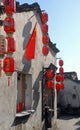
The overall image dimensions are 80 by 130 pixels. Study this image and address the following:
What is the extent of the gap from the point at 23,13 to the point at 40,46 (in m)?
3.21

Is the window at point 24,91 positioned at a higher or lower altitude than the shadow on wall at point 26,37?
lower

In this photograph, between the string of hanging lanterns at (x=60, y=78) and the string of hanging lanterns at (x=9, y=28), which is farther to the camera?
the string of hanging lanterns at (x=60, y=78)

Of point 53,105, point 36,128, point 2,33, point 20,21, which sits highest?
point 20,21

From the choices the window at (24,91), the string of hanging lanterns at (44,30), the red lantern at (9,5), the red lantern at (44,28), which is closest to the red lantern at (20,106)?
the window at (24,91)

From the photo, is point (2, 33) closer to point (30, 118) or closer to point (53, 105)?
point (30, 118)

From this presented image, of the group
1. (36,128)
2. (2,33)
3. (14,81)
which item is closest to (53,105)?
(36,128)

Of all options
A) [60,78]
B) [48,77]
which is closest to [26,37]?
[48,77]

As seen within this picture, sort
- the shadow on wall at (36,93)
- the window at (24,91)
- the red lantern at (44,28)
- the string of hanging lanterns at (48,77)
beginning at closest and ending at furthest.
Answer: the window at (24,91) → the shadow on wall at (36,93) → the red lantern at (44,28) → the string of hanging lanterns at (48,77)

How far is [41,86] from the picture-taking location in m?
16.1

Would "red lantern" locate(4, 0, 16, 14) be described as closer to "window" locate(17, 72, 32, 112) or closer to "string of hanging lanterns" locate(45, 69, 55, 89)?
"window" locate(17, 72, 32, 112)

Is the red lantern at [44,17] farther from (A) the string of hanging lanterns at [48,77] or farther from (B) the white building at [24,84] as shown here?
(A) the string of hanging lanterns at [48,77]

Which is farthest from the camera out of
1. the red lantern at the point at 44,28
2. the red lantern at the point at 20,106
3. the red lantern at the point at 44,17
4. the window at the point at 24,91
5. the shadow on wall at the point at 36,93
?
the red lantern at the point at 44,28

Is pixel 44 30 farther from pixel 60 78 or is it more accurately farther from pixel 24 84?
pixel 60 78

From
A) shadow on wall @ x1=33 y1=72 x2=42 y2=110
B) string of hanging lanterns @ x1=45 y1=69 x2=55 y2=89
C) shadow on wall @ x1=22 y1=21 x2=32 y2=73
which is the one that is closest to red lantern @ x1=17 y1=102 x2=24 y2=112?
shadow on wall @ x1=33 y1=72 x2=42 y2=110
